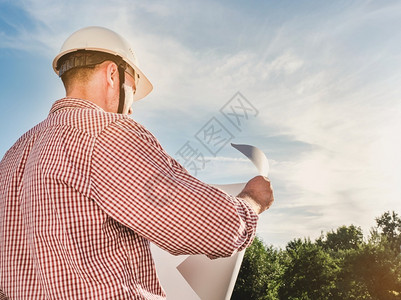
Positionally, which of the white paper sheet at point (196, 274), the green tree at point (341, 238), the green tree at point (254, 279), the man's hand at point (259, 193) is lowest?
the white paper sheet at point (196, 274)

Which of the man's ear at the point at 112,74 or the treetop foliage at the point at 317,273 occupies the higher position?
the treetop foliage at the point at 317,273

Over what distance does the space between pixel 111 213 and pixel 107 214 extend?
0.17ft

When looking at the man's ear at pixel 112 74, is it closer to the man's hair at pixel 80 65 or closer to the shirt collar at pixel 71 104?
the man's hair at pixel 80 65

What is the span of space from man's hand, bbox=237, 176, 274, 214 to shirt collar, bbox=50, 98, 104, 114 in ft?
3.04

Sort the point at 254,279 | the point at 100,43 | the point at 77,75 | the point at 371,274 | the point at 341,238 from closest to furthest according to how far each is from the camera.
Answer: the point at 77,75, the point at 100,43, the point at 254,279, the point at 371,274, the point at 341,238

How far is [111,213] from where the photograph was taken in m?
1.73

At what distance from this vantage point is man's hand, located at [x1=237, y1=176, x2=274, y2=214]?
2.13 meters

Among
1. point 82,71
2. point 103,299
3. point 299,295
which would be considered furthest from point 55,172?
point 299,295

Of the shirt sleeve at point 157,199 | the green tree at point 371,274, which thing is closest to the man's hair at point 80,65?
the shirt sleeve at point 157,199

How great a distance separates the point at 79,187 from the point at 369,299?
45.1 m

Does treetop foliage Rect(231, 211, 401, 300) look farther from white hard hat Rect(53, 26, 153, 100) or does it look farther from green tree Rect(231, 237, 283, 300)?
white hard hat Rect(53, 26, 153, 100)

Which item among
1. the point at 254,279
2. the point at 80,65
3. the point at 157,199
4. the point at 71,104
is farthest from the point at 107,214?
the point at 254,279

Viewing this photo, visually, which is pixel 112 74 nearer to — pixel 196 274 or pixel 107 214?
pixel 107 214

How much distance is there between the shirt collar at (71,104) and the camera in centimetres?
212
